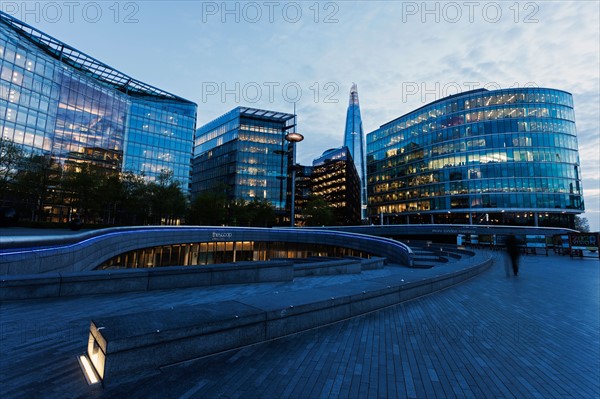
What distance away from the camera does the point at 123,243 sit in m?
24.2

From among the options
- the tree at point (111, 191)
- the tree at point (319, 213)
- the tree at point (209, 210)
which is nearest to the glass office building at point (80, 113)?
the tree at point (111, 191)

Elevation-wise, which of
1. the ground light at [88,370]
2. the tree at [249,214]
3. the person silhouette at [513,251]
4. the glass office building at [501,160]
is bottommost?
the ground light at [88,370]

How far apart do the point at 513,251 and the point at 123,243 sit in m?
27.4

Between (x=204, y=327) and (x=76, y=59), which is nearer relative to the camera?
(x=204, y=327)

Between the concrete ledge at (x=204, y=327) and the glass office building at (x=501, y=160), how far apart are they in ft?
245

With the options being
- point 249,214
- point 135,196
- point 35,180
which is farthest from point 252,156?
point 35,180

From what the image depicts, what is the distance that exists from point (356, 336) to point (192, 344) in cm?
350

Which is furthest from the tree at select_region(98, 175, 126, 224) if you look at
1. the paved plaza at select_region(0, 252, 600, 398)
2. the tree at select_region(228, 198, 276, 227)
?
the paved plaza at select_region(0, 252, 600, 398)

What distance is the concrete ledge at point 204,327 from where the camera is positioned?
4422 mm

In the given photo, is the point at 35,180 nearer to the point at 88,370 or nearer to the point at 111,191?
the point at 111,191

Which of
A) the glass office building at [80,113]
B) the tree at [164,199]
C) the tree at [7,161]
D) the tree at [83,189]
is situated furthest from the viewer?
the tree at [164,199]

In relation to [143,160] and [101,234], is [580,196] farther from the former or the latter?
[143,160]

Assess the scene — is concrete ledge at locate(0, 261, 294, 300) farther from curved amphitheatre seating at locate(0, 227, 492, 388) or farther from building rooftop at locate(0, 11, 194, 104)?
building rooftop at locate(0, 11, 194, 104)

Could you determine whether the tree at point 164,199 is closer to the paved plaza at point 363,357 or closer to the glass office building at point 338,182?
the paved plaza at point 363,357
